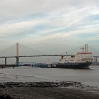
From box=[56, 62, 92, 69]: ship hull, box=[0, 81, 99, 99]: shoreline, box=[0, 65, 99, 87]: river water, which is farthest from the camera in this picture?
box=[56, 62, 92, 69]: ship hull

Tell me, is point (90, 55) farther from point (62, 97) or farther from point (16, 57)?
point (62, 97)

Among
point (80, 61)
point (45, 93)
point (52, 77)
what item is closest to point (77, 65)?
point (80, 61)

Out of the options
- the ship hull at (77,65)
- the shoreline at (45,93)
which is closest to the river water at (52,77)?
the shoreline at (45,93)

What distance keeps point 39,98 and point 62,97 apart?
75.4 inches

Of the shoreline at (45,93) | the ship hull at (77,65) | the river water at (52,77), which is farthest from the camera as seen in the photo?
the ship hull at (77,65)

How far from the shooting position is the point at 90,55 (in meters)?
111

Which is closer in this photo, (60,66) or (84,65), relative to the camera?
(84,65)

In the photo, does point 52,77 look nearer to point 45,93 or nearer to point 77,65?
point 45,93

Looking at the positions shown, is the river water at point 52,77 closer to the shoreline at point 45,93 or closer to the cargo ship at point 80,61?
the shoreline at point 45,93

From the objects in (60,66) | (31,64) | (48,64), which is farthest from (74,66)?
(31,64)

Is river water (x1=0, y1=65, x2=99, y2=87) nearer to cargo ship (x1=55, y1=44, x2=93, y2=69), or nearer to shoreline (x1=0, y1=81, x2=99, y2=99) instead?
shoreline (x1=0, y1=81, x2=99, y2=99)

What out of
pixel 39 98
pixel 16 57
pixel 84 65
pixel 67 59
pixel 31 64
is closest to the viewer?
pixel 39 98

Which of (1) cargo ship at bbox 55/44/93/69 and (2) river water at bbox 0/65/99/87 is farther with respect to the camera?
(1) cargo ship at bbox 55/44/93/69

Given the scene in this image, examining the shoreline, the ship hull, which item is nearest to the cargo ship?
the ship hull
